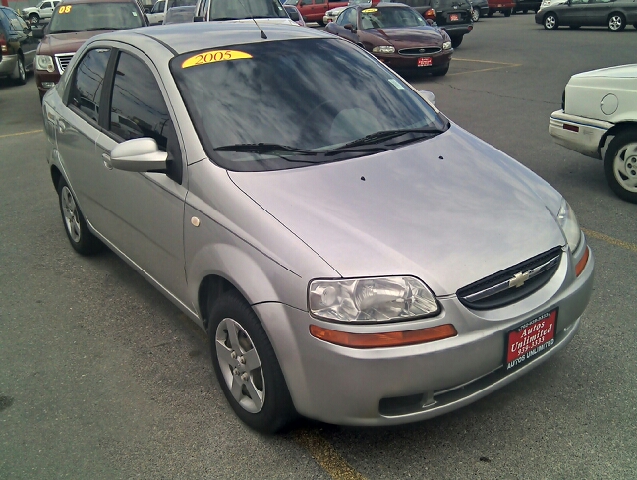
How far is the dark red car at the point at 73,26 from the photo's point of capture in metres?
10.2

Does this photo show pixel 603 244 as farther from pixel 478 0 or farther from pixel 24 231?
pixel 478 0

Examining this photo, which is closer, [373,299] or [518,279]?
[373,299]

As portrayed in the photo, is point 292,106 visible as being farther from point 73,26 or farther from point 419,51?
point 419,51

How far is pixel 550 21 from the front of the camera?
22.4 m

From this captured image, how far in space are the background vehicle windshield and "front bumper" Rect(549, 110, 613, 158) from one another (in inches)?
293

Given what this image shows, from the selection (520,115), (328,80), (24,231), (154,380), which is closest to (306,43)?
(328,80)

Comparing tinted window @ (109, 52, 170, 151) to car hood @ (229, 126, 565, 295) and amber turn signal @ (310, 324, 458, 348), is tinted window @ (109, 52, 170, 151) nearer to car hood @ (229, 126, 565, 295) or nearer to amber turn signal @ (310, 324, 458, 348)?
car hood @ (229, 126, 565, 295)

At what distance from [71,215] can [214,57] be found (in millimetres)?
2205

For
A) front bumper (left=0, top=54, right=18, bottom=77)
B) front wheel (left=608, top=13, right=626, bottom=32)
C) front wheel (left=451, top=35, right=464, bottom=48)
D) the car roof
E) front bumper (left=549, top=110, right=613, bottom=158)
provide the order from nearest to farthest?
1. the car roof
2. front bumper (left=549, top=110, right=613, bottom=158)
3. front bumper (left=0, top=54, right=18, bottom=77)
4. front wheel (left=451, top=35, right=464, bottom=48)
5. front wheel (left=608, top=13, right=626, bottom=32)

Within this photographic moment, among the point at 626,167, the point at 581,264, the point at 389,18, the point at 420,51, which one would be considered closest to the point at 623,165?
the point at 626,167

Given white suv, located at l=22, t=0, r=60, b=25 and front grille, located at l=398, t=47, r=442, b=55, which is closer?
front grille, located at l=398, t=47, r=442, b=55

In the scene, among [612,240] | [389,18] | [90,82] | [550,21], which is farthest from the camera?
[550,21]

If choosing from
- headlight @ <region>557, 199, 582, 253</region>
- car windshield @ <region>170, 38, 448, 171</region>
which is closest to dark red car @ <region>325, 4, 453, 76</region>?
car windshield @ <region>170, 38, 448, 171</region>

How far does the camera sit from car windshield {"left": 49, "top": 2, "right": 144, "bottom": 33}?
438 inches
